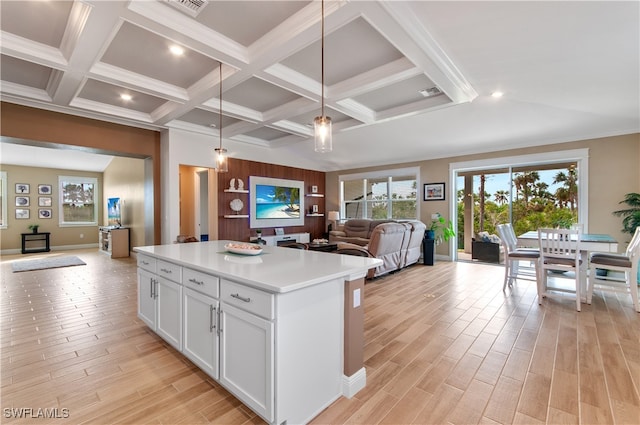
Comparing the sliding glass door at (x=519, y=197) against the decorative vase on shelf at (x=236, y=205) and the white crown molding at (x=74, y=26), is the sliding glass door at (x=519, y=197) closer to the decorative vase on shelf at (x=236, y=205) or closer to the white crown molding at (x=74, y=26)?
the decorative vase on shelf at (x=236, y=205)

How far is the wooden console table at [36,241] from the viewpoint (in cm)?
822

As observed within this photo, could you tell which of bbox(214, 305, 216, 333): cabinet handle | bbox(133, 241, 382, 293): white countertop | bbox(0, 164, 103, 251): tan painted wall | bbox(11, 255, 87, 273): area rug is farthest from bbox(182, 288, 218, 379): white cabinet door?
bbox(0, 164, 103, 251): tan painted wall

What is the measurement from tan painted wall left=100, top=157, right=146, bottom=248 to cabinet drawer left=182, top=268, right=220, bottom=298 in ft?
18.7

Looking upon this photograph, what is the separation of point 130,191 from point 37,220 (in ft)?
11.8

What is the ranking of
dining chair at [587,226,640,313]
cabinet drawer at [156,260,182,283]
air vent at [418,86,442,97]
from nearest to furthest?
cabinet drawer at [156,260,182,283] → dining chair at [587,226,640,313] → air vent at [418,86,442,97]

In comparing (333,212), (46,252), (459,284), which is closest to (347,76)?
(459,284)

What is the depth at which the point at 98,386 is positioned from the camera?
2014 millimetres

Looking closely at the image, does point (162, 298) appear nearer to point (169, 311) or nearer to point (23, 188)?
point (169, 311)

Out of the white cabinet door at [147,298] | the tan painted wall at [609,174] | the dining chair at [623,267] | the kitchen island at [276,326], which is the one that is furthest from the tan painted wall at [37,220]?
the tan painted wall at [609,174]

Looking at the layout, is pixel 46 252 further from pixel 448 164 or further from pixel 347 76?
pixel 448 164

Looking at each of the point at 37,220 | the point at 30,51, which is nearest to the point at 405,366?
the point at 30,51

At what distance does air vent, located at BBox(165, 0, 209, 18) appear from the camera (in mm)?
2301

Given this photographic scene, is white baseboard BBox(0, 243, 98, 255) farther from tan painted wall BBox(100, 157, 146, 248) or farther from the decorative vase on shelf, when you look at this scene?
the decorative vase on shelf

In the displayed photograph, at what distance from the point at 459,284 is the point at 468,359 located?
8.40ft
